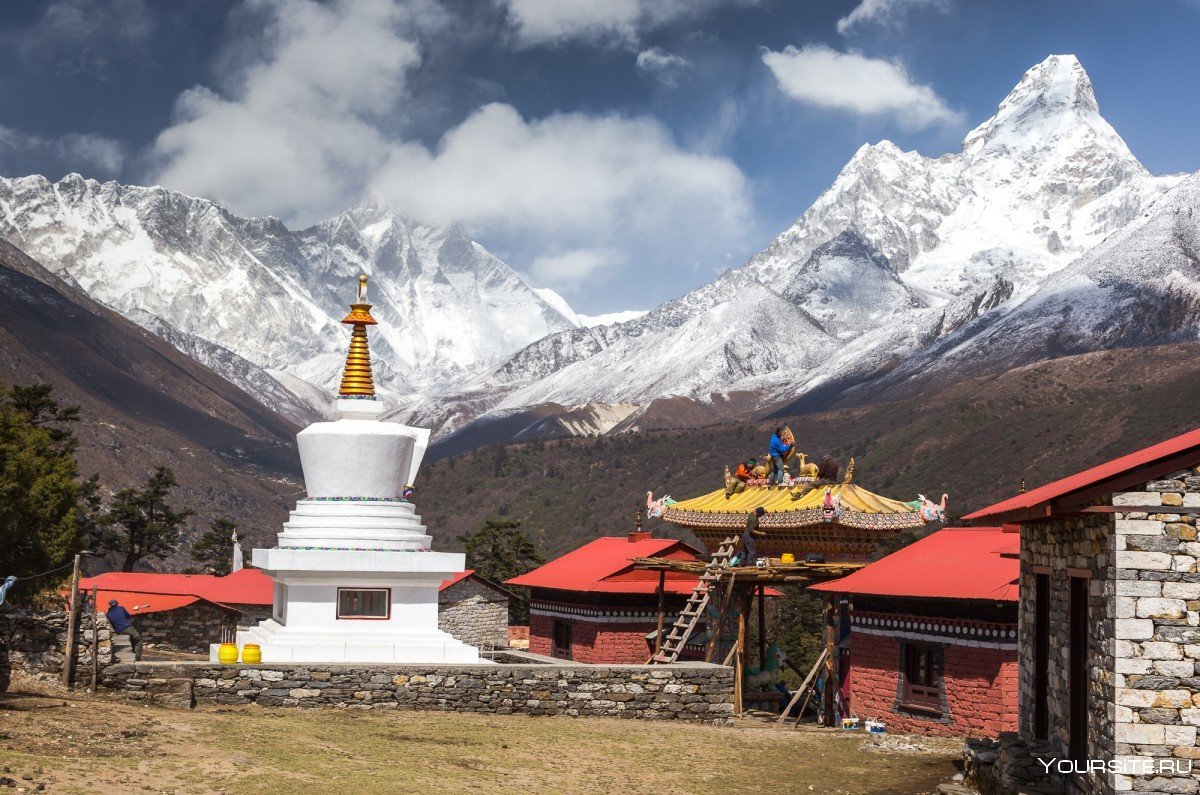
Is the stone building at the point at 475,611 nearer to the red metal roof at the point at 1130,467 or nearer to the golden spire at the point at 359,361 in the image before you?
the golden spire at the point at 359,361

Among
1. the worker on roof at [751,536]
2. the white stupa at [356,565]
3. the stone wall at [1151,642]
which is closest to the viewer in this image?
the stone wall at [1151,642]

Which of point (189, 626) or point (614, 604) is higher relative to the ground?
point (614, 604)

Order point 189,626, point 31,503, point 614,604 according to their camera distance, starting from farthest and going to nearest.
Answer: point 189,626 → point 31,503 → point 614,604

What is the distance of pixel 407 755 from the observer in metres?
18.6

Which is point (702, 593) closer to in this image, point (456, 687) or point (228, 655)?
point (456, 687)

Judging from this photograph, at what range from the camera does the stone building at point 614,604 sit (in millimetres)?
35406

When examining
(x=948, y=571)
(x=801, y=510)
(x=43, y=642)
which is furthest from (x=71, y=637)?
(x=948, y=571)

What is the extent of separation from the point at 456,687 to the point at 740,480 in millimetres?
13812

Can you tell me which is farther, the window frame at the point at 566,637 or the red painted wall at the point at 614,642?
the window frame at the point at 566,637

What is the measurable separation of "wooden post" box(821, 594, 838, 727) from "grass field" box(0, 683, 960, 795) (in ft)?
14.9

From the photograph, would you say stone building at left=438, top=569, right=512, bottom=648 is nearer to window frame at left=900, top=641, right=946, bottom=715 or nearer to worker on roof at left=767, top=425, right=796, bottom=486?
worker on roof at left=767, top=425, right=796, bottom=486

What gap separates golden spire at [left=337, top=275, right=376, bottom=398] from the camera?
28828 mm

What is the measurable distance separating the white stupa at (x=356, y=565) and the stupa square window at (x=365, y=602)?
0.06 ft

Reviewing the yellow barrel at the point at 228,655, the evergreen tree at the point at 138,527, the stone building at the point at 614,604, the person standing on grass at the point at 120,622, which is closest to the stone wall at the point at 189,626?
the stone building at the point at 614,604
